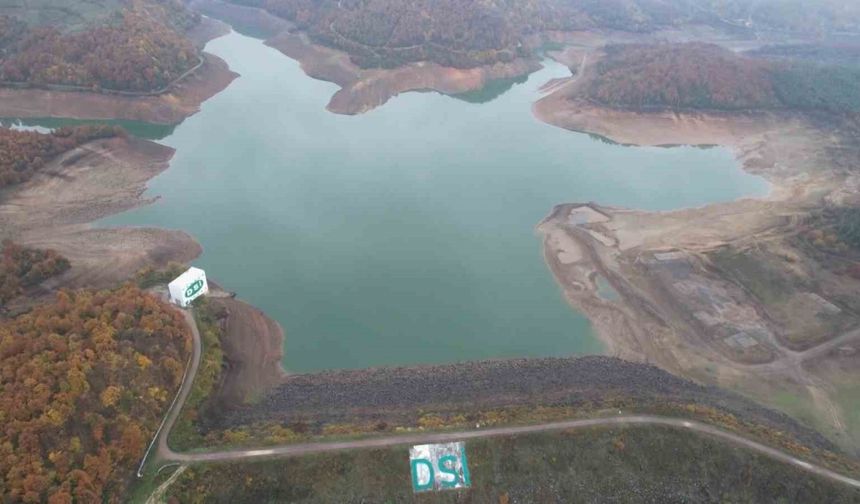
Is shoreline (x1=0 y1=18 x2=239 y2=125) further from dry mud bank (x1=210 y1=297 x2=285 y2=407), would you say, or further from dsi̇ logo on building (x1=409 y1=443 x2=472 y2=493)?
dsi̇ logo on building (x1=409 y1=443 x2=472 y2=493)

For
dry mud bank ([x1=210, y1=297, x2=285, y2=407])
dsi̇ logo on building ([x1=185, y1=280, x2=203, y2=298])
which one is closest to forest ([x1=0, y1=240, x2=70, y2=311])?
dsi̇ logo on building ([x1=185, y1=280, x2=203, y2=298])

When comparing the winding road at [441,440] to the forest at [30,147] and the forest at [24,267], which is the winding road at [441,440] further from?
the forest at [30,147]

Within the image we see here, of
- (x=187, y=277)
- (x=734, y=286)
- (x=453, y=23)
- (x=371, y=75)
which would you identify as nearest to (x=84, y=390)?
(x=187, y=277)

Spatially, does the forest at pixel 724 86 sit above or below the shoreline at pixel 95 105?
above

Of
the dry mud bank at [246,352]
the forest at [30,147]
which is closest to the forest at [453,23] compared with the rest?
the forest at [30,147]

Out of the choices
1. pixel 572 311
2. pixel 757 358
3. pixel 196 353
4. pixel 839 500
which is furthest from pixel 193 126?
pixel 839 500
